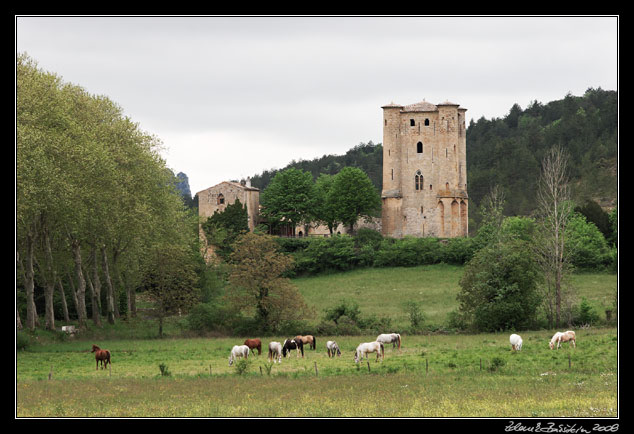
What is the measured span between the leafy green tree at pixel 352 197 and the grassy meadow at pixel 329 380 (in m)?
Result: 50.0

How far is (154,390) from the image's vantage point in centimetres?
2634

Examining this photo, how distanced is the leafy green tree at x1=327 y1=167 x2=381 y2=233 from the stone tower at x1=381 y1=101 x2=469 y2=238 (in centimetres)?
197

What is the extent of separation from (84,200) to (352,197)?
179 ft

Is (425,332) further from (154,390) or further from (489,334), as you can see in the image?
(154,390)

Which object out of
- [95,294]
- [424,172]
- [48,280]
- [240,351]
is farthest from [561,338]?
[424,172]

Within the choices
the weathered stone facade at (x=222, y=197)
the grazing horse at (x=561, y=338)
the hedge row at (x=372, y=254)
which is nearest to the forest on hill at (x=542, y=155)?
the weathered stone facade at (x=222, y=197)

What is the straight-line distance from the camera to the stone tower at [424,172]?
94.1 m

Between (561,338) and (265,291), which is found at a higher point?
(265,291)

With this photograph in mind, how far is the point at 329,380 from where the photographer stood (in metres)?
28.3

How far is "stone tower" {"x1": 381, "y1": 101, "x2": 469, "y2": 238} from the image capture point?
94.1 m

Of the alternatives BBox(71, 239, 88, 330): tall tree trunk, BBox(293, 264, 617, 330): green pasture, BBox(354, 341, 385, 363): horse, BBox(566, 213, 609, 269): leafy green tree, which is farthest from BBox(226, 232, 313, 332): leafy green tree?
BBox(566, 213, 609, 269): leafy green tree

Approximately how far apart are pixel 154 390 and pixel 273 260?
21.9 m

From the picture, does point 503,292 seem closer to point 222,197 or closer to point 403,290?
point 403,290

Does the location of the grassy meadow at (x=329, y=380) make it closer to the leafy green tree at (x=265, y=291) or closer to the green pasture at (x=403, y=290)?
the leafy green tree at (x=265, y=291)
